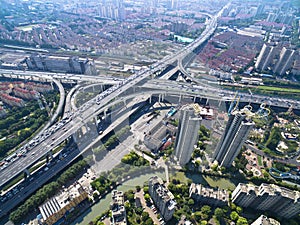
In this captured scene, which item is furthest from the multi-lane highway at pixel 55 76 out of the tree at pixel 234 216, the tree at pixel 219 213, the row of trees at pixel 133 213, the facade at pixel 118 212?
the tree at pixel 234 216

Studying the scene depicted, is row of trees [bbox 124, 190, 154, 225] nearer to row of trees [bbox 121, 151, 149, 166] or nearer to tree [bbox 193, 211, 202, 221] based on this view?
row of trees [bbox 121, 151, 149, 166]

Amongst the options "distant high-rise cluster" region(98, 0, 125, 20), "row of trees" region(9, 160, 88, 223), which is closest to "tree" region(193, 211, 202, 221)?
"row of trees" region(9, 160, 88, 223)

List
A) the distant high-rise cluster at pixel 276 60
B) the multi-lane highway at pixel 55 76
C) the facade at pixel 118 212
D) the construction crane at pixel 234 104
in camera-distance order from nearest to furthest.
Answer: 1. the facade at pixel 118 212
2. the construction crane at pixel 234 104
3. the multi-lane highway at pixel 55 76
4. the distant high-rise cluster at pixel 276 60

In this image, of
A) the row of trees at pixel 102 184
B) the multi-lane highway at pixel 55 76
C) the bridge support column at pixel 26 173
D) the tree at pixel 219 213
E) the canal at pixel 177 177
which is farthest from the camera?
the multi-lane highway at pixel 55 76

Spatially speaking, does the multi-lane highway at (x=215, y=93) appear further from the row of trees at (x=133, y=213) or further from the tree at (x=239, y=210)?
the row of trees at (x=133, y=213)

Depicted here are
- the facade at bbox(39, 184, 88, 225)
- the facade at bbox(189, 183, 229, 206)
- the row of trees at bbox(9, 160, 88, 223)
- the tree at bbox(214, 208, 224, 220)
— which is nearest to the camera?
the facade at bbox(39, 184, 88, 225)

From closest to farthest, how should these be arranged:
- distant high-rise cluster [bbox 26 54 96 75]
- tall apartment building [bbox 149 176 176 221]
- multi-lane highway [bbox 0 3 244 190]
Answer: tall apartment building [bbox 149 176 176 221] < multi-lane highway [bbox 0 3 244 190] < distant high-rise cluster [bbox 26 54 96 75]

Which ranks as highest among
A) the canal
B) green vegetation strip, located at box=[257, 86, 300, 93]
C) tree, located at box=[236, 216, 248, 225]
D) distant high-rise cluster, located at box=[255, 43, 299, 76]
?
distant high-rise cluster, located at box=[255, 43, 299, 76]
